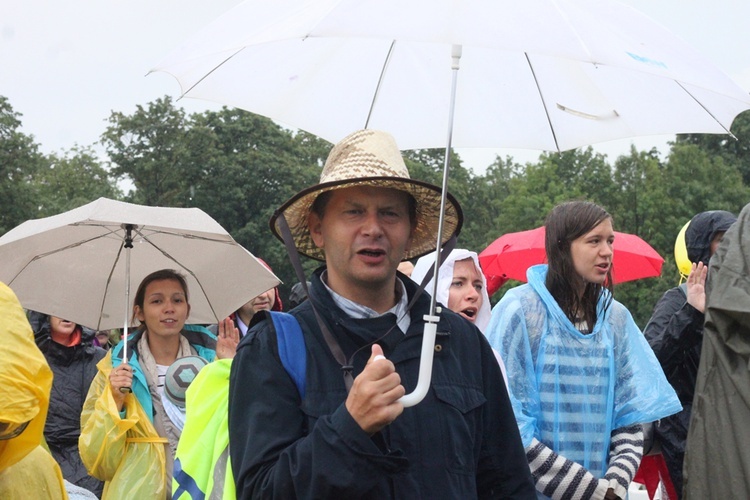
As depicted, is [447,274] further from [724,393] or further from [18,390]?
[18,390]

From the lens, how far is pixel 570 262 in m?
5.21

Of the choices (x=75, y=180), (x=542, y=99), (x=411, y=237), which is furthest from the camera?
(x=75, y=180)

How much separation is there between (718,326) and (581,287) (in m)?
1.56

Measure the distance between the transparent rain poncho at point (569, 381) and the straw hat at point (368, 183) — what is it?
5.85 ft

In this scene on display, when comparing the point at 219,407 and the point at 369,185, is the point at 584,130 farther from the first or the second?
the point at 219,407

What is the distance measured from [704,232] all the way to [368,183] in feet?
12.4

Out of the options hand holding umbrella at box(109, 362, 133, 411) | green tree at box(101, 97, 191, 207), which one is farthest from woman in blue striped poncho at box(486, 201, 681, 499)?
green tree at box(101, 97, 191, 207)

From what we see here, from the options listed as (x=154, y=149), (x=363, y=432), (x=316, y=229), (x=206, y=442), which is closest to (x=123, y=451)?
(x=206, y=442)

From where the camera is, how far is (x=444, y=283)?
6203 mm

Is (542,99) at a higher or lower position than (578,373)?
higher

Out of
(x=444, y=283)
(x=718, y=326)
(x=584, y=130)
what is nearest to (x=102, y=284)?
(x=444, y=283)

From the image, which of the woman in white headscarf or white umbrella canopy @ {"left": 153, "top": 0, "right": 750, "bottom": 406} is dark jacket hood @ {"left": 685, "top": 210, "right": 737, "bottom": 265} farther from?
white umbrella canopy @ {"left": 153, "top": 0, "right": 750, "bottom": 406}

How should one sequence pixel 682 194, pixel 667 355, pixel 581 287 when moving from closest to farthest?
pixel 581 287 < pixel 667 355 < pixel 682 194

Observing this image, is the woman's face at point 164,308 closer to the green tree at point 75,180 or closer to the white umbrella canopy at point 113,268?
the white umbrella canopy at point 113,268
